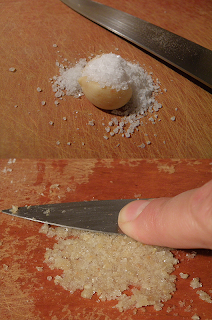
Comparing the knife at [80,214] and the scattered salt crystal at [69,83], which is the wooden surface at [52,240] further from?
the scattered salt crystal at [69,83]

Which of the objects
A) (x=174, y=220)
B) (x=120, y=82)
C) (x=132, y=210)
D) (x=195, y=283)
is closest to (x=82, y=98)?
(x=120, y=82)

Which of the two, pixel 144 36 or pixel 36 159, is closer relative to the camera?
pixel 36 159

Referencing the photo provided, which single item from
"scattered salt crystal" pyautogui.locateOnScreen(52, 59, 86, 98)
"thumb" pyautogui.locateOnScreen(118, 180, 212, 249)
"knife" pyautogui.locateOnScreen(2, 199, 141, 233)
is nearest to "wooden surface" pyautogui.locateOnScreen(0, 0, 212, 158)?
"scattered salt crystal" pyautogui.locateOnScreen(52, 59, 86, 98)

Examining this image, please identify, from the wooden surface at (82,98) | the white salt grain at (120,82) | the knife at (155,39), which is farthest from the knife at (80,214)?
the knife at (155,39)

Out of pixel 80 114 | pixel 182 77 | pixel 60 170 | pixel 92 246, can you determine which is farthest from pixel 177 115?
pixel 92 246

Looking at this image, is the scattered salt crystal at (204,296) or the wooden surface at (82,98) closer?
the scattered salt crystal at (204,296)

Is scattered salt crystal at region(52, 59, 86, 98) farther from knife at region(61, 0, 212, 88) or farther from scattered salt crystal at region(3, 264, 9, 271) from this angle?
scattered salt crystal at region(3, 264, 9, 271)

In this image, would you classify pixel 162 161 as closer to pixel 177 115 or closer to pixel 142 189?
pixel 142 189

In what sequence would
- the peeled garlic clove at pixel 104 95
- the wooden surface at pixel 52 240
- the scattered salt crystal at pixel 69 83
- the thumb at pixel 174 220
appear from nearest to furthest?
the thumb at pixel 174 220 → the wooden surface at pixel 52 240 → the peeled garlic clove at pixel 104 95 → the scattered salt crystal at pixel 69 83
